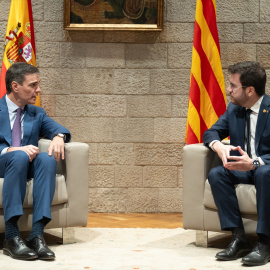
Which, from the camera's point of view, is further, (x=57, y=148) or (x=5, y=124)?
(x=5, y=124)

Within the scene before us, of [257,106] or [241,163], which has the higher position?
[257,106]

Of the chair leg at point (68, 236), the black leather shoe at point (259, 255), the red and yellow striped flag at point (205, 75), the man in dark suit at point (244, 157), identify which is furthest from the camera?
the red and yellow striped flag at point (205, 75)

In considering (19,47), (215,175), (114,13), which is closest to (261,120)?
(215,175)

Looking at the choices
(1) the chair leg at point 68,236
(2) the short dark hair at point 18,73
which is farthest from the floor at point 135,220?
(2) the short dark hair at point 18,73

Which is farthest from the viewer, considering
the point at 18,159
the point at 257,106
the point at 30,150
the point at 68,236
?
the point at 68,236

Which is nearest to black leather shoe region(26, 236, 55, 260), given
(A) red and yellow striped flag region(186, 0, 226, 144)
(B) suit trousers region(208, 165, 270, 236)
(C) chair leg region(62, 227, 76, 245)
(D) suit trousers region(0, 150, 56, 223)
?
(D) suit trousers region(0, 150, 56, 223)

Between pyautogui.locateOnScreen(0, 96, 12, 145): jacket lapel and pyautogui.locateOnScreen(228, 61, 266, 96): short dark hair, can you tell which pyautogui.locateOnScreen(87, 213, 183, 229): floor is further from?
pyautogui.locateOnScreen(228, 61, 266, 96): short dark hair

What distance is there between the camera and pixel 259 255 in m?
2.74

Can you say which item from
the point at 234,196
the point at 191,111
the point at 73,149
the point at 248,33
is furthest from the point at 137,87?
the point at 234,196

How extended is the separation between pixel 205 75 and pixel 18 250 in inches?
81.7

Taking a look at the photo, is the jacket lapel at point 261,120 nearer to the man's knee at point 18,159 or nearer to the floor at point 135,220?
the floor at point 135,220

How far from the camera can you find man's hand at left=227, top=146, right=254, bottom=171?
2.92m

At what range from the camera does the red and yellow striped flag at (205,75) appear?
416 cm

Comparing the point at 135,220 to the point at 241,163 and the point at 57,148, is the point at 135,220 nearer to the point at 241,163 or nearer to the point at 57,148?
the point at 57,148
